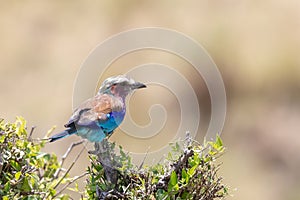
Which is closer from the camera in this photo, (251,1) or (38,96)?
(38,96)

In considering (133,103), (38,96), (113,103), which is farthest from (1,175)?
(38,96)

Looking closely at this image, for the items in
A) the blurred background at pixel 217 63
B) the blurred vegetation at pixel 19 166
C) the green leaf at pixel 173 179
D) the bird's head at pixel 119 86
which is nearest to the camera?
the green leaf at pixel 173 179

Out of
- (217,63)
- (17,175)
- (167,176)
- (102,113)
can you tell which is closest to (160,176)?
(167,176)

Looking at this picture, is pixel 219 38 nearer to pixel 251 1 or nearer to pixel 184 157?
pixel 251 1

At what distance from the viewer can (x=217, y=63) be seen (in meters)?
6.87

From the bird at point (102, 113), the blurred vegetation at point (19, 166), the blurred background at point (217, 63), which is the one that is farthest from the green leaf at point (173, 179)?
the blurred background at point (217, 63)

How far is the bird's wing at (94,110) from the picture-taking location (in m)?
2.17

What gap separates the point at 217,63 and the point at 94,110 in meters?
4.75

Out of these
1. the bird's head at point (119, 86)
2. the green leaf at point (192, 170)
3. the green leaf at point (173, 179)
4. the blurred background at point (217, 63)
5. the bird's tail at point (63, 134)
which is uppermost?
the blurred background at point (217, 63)

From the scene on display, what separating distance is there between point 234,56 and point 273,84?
0.45 metres

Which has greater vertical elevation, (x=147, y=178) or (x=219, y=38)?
(x=219, y=38)

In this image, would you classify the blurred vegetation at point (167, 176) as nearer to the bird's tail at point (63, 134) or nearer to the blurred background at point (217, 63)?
the bird's tail at point (63, 134)

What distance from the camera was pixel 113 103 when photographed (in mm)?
2197

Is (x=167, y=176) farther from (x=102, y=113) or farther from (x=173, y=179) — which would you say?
(x=102, y=113)
